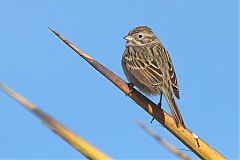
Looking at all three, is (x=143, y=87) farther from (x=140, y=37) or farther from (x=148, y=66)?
(x=140, y=37)

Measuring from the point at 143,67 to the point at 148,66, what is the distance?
67 millimetres

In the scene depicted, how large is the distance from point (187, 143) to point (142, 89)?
3.65m

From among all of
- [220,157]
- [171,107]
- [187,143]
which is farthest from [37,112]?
[171,107]

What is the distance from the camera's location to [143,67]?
6574 mm

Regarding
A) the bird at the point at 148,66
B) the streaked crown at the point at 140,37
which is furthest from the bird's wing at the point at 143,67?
the streaked crown at the point at 140,37

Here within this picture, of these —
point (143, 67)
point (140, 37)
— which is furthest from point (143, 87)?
point (140, 37)

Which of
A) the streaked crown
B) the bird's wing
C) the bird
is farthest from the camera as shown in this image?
the streaked crown

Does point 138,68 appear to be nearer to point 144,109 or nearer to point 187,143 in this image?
point 144,109

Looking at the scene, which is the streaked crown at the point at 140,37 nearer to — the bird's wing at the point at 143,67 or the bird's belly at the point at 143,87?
the bird's wing at the point at 143,67

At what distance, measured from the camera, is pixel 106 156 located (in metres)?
1.55

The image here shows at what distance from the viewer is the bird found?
609 centimetres

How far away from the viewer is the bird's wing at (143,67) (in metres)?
6.24

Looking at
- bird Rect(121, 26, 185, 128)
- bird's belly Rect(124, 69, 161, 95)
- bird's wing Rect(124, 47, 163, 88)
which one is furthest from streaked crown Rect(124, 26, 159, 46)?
bird's belly Rect(124, 69, 161, 95)

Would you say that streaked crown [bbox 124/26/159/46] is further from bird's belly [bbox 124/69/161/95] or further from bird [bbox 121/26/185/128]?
bird's belly [bbox 124/69/161/95]
